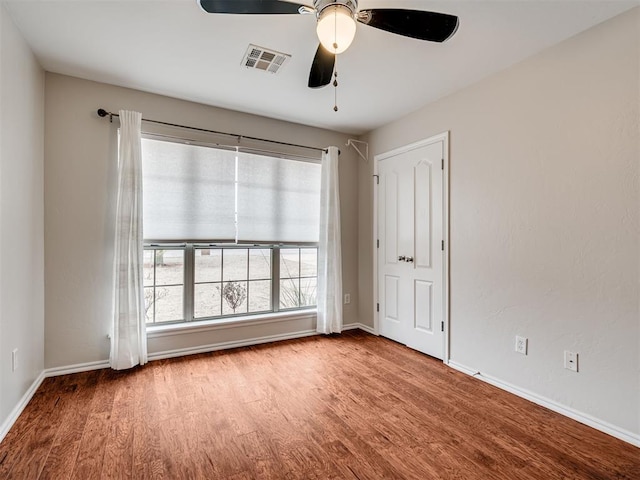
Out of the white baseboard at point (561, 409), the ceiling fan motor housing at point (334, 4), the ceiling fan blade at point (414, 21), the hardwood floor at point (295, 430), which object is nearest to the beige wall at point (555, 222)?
the white baseboard at point (561, 409)

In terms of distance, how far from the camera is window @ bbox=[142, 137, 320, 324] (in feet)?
10.2

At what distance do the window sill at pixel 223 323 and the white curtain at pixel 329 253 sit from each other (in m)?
0.20

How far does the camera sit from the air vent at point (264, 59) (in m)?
2.38

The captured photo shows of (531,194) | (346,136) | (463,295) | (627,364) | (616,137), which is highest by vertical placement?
(346,136)

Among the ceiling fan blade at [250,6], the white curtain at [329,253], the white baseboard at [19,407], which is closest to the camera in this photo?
the ceiling fan blade at [250,6]

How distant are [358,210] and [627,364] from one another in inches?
113

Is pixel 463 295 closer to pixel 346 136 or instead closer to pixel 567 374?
pixel 567 374

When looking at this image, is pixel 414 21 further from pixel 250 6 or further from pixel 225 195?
pixel 225 195

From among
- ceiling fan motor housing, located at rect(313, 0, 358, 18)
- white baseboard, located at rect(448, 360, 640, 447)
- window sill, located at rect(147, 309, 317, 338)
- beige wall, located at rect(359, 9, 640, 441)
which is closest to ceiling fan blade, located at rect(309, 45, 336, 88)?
ceiling fan motor housing, located at rect(313, 0, 358, 18)

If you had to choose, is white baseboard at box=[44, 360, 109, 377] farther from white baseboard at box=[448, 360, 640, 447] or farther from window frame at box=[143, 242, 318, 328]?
white baseboard at box=[448, 360, 640, 447]

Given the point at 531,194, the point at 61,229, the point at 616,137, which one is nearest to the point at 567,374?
the point at 531,194

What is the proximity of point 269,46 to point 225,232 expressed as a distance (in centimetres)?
176

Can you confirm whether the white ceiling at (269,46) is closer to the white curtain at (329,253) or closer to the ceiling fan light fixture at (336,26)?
the ceiling fan light fixture at (336,26)

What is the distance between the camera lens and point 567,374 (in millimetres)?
2193
